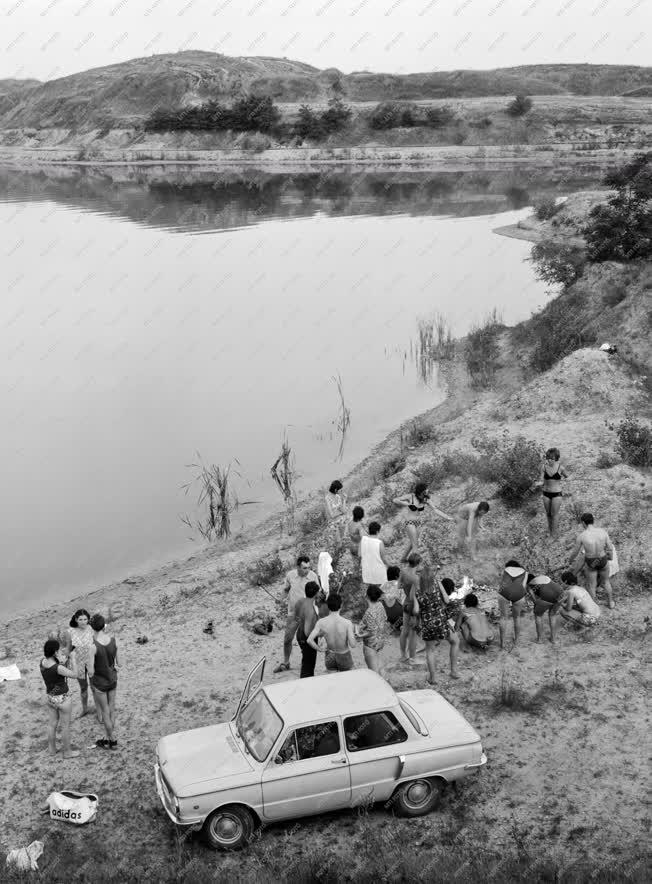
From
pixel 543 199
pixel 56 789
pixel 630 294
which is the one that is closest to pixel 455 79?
pixel 543 199

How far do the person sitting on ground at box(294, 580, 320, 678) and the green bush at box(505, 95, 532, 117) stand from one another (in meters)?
116

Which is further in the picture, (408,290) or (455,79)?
(455,79)

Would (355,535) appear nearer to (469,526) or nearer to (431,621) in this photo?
(469,526)

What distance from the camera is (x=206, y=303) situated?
40.2 m

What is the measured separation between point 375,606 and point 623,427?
346 inches

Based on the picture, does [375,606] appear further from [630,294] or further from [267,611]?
[630,294]

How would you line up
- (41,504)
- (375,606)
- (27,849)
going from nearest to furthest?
(27,849)
(375,606)
(41,504)

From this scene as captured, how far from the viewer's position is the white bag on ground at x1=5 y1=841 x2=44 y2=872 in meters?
8.41

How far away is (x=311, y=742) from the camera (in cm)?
878

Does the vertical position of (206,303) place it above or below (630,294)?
below

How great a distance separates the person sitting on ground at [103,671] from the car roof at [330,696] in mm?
2058

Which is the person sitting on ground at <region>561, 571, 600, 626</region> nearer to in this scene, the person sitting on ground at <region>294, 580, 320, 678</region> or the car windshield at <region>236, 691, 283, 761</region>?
the person sitting on ground at <region>294, 580, 320, 678</region>

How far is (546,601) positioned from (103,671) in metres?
6.04

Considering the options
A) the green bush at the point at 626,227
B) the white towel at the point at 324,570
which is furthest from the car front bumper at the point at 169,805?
the green bush at the point at 626,227
